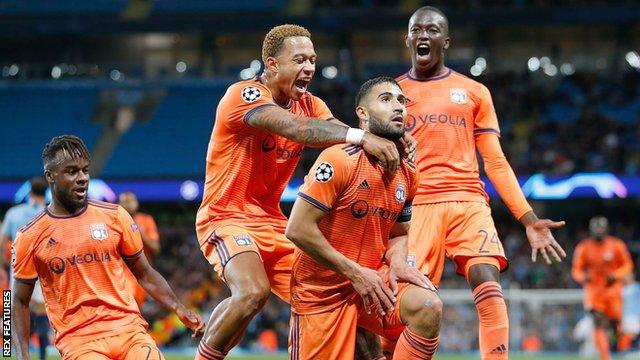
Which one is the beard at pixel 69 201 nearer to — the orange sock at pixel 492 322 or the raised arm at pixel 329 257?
the raised arm at pixel 329 257

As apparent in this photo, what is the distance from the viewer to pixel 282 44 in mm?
6965

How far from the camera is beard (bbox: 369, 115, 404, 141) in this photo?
21.1ft

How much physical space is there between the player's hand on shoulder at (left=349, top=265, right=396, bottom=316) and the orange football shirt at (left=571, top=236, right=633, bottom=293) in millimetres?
10991

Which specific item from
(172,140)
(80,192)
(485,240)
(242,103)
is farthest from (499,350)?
(172,140)

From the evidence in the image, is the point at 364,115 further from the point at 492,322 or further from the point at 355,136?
the point at 492,322

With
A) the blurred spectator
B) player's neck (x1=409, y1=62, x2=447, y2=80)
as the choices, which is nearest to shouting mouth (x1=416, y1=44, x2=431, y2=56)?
player's neck (x1=409, y1=62, x2=447, y2=80)

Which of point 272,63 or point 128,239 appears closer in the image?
point 128,239

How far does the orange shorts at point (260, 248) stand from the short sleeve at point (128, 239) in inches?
16.5

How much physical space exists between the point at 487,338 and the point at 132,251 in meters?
2.53

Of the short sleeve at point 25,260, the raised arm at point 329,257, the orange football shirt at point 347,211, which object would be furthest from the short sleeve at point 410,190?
the short sleeve at point 25,260

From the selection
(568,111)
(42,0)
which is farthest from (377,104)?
(42,0)

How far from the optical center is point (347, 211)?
6.49 metres

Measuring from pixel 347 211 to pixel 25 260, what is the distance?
1.96 m

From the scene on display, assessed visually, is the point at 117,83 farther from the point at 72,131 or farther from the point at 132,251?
the point at 132,251
